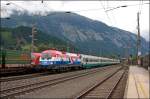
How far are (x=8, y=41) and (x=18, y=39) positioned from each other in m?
10.8

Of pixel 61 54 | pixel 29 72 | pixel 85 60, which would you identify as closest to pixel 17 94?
pixel 29 72

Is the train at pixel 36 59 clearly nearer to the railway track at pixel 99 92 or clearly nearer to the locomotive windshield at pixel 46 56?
the locomotive windshield at pixel 46 56

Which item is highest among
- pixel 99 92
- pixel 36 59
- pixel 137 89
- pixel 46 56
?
pixel 46 56

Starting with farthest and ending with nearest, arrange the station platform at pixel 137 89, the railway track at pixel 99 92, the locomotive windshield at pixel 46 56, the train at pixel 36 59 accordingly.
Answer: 1. the locomotive windshield at pixel 46 56
2. the train at pixel 36 59
3. the station platform at pixel 137 89
4. the railway track at pixel 99 92

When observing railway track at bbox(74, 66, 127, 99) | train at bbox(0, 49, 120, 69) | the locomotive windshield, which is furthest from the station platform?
the locomotive windshield

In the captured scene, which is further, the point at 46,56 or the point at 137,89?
the point at 46,56

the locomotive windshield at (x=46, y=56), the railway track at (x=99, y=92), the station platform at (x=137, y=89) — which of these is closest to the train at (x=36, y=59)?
the locomotive windshield at (x=46, y=56)

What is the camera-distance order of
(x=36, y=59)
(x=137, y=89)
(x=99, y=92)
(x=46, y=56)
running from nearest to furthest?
(x=99, y=92)
(x=137, y=89)
(x=46, y=56)
(x=36, y=59)

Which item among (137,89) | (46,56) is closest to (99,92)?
(137,89)

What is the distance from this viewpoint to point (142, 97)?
68.2ft

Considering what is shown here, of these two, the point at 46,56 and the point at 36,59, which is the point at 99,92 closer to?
the point at 46,56

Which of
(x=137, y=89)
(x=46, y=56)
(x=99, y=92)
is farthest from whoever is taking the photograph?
(x=46, y=56)

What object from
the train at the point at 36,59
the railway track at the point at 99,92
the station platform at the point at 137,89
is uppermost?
the train at the point at 36,59

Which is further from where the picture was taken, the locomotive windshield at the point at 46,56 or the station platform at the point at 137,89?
the locomotive windshield at the point at 46,56
